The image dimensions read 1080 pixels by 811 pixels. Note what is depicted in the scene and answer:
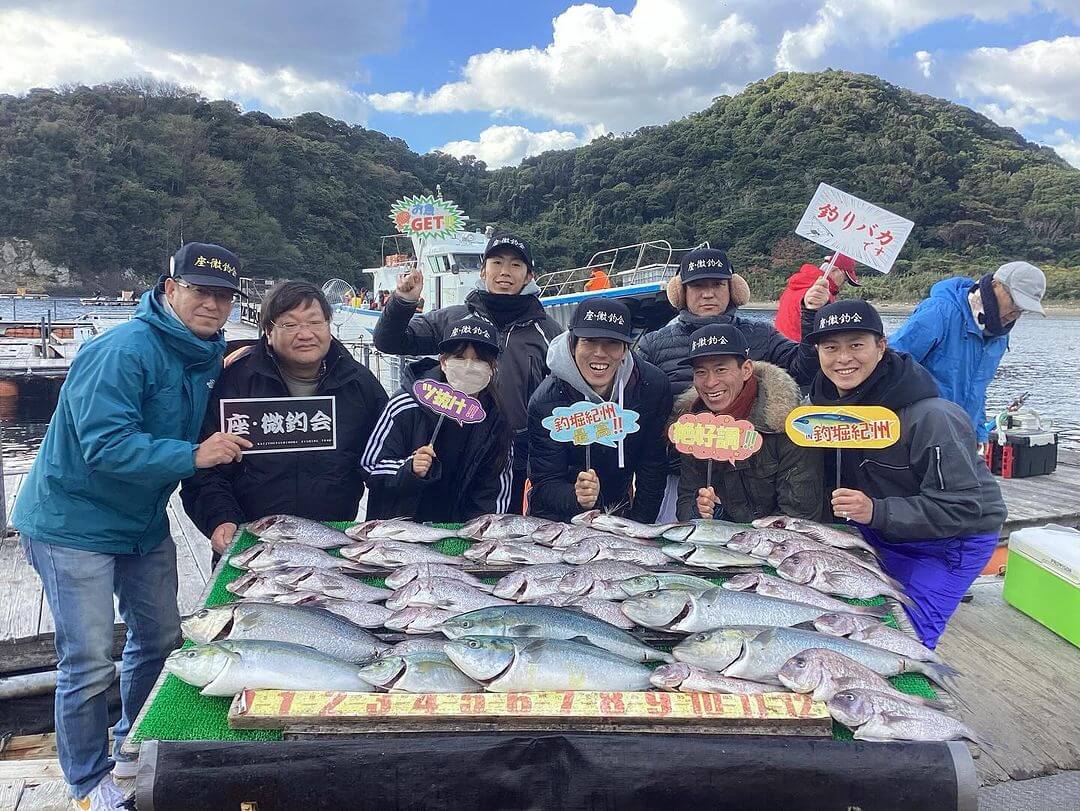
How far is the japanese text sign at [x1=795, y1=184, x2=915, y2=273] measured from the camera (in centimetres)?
415

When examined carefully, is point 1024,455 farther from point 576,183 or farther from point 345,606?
point 576,183

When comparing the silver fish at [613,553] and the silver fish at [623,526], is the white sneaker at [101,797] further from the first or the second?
the silver fish at [623,526]

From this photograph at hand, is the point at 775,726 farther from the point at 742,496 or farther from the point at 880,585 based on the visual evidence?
the point at 742,496

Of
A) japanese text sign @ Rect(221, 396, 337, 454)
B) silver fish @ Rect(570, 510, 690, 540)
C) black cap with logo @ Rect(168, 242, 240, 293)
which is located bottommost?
silver fish @ Rect(570, 510, 690, 540)

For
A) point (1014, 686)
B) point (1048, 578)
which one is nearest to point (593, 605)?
point (1014, 686)

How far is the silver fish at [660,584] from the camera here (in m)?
2.28

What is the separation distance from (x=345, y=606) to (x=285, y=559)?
0.50 metres

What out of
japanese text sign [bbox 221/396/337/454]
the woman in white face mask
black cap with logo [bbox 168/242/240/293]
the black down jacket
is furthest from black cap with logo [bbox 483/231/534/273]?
black cap with logo [bbox 168/242/240/293]

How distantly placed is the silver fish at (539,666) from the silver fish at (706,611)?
291mm

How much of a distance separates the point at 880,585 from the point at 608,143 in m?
85.8

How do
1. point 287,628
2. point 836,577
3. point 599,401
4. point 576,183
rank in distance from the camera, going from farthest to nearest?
1. point 576,183
2. point 599,401
3. point 836,577
4. point 287,628

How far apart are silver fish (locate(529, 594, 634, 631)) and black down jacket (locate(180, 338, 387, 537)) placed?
53.1 inches

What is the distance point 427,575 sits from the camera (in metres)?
2.41

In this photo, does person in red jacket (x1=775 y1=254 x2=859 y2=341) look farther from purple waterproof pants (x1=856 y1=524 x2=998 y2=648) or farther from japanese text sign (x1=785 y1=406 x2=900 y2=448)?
purple waterproof pants (x1=856 y1=524 x2=998 y2=648)
